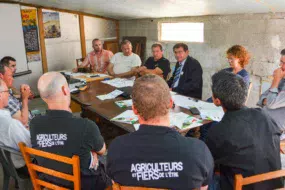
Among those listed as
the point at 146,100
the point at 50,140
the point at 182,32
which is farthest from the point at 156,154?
the point at 182,32

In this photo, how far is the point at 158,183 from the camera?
46.4 inches

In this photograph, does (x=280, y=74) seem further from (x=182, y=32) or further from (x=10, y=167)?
(x=182, y=32)

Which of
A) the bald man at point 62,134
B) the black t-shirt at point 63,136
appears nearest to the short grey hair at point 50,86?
the bald man at point 62,134

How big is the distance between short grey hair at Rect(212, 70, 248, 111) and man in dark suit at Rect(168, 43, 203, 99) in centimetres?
175

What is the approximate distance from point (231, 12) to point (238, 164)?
301 cm

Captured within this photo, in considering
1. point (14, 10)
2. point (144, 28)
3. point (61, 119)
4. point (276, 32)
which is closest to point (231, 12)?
point (276, 32)

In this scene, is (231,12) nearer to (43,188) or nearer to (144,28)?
(144,28)

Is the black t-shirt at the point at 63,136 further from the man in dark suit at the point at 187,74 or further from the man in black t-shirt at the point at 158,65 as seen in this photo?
the man in black t-shirt at the point at 158,65

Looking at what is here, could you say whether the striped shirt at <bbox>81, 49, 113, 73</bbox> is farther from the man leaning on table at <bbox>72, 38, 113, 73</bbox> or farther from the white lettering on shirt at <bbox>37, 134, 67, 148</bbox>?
the white lettering on shirt at <bbox>37, 134, 67, 148</bbox>

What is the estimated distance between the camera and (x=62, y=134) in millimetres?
1606

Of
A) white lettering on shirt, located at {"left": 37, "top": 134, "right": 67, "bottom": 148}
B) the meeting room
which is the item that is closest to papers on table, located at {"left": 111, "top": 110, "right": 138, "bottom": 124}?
the meeting room

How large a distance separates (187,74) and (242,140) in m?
2.05

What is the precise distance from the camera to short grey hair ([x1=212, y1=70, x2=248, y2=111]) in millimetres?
1521

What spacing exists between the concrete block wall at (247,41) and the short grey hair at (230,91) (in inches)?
92.2
